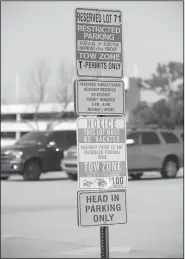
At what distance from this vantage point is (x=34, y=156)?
73.0ft

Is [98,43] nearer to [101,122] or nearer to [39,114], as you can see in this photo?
[101,122]

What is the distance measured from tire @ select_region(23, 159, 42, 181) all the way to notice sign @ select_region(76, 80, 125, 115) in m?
17.2

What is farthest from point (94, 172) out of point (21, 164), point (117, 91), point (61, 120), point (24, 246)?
point (61, 120)

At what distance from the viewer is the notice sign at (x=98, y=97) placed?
5.13m

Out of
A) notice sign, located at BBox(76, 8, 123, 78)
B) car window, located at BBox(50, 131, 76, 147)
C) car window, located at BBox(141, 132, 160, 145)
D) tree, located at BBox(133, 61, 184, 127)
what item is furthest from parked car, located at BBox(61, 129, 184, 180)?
tree, located at BBox(133, 61, 184, 127)

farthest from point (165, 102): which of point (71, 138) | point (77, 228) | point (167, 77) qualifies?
point (77, 228)

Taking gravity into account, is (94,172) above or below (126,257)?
above

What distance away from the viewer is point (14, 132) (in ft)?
220

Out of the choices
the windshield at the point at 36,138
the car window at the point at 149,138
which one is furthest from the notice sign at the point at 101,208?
the windshield at the point at 36,138

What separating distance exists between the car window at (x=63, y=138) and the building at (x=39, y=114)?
1692 inches

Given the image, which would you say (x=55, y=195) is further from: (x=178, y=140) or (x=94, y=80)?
(x=94, y=80)

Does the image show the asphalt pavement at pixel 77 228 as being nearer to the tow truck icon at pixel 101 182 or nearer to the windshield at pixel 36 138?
the tow truck icon at pixel 101 182

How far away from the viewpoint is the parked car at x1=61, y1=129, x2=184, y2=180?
21.1 meters

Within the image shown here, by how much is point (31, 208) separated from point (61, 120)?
57.6 metres
